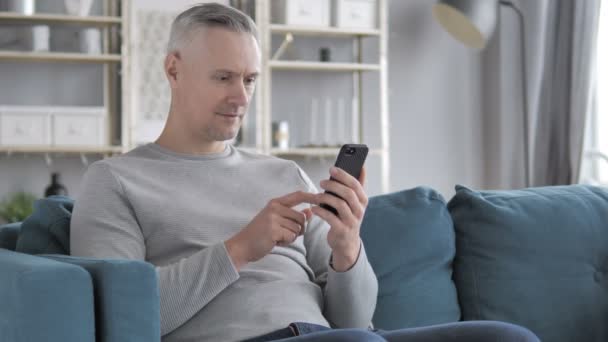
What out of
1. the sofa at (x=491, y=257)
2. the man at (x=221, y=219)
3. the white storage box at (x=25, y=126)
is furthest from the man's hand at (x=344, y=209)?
the white storage box at (x=25, y=126)

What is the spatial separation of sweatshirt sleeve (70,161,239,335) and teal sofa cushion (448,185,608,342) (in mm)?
776

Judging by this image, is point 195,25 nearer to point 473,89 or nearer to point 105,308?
point 105,308

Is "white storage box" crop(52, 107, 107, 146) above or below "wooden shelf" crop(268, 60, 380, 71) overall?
below

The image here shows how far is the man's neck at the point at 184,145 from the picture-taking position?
176 centimetres

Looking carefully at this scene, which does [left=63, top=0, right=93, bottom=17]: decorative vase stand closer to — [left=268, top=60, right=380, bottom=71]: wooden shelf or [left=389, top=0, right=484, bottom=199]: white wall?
[left=268, top=60, right=380, bottom=71]: wooden shelf

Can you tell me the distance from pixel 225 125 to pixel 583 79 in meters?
2.72

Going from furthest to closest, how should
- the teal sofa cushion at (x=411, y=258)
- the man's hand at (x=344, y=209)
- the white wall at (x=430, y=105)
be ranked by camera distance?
the white wall at (x=430, y=105), the teal sofa cushion at (x=411, y=258), the man's hand at (x=344, y=209)

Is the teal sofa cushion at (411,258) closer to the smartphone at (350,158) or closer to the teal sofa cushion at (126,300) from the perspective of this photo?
the smartphone at (350,158)

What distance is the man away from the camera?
149 centimetres

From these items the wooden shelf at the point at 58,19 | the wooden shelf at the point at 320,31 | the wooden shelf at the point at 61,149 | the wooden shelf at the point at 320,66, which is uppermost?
the wooden shelf at the point at 58,19

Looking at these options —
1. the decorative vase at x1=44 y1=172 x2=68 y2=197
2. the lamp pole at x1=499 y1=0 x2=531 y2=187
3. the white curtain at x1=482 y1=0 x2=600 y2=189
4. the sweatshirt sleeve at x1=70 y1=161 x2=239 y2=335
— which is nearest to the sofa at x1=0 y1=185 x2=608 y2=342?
the sweatshirt sleeve at x1=70 y1=161 x2=239 y2=335

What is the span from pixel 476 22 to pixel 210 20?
108 inches

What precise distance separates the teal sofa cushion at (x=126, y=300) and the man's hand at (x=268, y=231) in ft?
0.73

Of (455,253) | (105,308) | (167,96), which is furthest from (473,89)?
(105,308)
